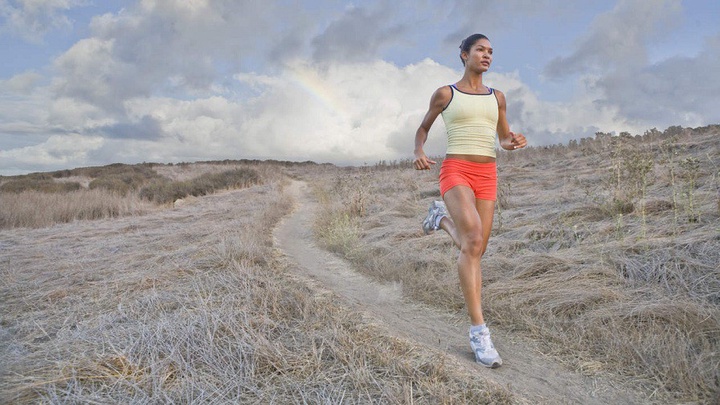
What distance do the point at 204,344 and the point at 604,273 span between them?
3.38m

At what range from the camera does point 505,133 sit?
130 inches

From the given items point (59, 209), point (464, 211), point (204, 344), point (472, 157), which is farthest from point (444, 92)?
point (59, 209)

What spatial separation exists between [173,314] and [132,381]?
102cm

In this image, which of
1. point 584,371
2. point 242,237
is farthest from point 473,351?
point 242,237

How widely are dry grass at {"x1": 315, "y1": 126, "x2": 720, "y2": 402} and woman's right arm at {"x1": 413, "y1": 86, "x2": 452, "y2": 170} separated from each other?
4.71 ft

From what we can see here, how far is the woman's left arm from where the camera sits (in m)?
3.19

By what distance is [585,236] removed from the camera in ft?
17.0

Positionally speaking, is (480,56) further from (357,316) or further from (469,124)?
(357,316)

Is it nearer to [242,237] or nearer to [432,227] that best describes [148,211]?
[242,237]

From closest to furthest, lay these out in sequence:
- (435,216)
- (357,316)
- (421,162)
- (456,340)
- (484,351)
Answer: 1. (484,351)
2. (421,162)
3. (456,340)
4. (357,316)
5. (435,216)

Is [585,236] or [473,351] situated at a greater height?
[585,236]

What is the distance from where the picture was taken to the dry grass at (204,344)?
224 centimetres

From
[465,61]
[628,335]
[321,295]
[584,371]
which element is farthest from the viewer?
[321,295]

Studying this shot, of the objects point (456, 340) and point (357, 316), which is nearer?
point (456, 340)
